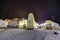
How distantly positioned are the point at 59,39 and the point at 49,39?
0.09 meters

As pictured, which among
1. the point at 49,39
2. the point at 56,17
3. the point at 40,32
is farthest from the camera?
the point at 56,17

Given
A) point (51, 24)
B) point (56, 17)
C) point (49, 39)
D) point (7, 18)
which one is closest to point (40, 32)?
point (49, 39)

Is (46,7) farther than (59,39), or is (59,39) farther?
(46,7)

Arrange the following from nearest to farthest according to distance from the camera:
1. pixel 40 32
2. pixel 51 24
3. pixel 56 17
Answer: pixel 40 32
pixel 51 24
pixel 56 17

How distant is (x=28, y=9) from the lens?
136 centimetres

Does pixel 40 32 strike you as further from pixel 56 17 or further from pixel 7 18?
pixel 7 18

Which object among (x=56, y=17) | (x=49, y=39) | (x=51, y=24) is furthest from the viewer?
(x=56, y=17)

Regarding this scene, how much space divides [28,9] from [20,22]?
23 centimetres

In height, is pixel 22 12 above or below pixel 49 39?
above

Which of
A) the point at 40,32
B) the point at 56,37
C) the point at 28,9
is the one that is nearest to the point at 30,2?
the point at 28,9

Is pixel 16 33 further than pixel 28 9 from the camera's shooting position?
No

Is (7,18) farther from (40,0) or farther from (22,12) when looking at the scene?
(40,0)

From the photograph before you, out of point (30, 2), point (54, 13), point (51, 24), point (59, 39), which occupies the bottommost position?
point (59, 39)

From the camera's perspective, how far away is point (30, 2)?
1.36m
